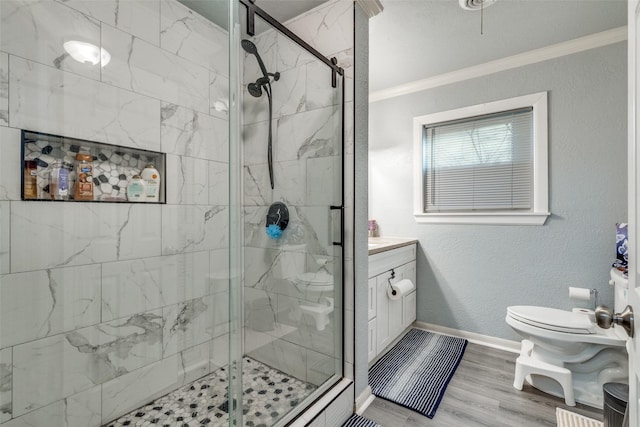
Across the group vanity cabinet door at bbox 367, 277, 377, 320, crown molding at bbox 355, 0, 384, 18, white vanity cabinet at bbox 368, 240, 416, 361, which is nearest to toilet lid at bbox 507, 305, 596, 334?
white vanity cabinet at bbox 368, 240, 416, 361

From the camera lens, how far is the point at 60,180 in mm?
1328

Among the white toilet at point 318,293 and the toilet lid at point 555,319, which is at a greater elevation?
the white toilet at point 318,293

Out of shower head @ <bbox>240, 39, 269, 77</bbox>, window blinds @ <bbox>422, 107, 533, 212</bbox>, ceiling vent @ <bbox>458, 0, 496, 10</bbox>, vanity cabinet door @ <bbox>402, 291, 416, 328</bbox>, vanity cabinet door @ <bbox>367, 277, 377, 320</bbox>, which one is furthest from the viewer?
vanity cabinet door @ <bbox>402, 291, 416, 328</bbox>

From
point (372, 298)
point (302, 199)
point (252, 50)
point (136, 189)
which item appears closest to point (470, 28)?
point (252, 50)

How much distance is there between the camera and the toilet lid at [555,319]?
1737mm

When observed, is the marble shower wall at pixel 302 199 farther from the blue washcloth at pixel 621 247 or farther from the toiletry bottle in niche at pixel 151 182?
the blue washcloth at pixel 621 247

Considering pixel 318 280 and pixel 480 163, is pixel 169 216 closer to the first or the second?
pixel 318 280

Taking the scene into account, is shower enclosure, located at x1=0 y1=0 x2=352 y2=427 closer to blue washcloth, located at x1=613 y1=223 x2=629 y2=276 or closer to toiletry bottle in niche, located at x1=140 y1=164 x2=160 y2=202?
toiletry bottle in niche, located at x1=140 y1=164 x2=160 y2=202

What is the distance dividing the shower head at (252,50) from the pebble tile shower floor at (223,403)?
4.91 ft

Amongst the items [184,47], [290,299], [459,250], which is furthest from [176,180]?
[459,250]

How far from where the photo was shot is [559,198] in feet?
7.32

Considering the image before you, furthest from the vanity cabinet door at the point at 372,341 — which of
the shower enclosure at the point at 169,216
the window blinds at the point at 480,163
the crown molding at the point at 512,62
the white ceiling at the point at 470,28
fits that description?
the crown molding at the point at 512,62

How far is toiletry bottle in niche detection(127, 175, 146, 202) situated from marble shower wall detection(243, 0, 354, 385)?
0.60 m

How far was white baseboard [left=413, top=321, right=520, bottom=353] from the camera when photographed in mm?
2393
